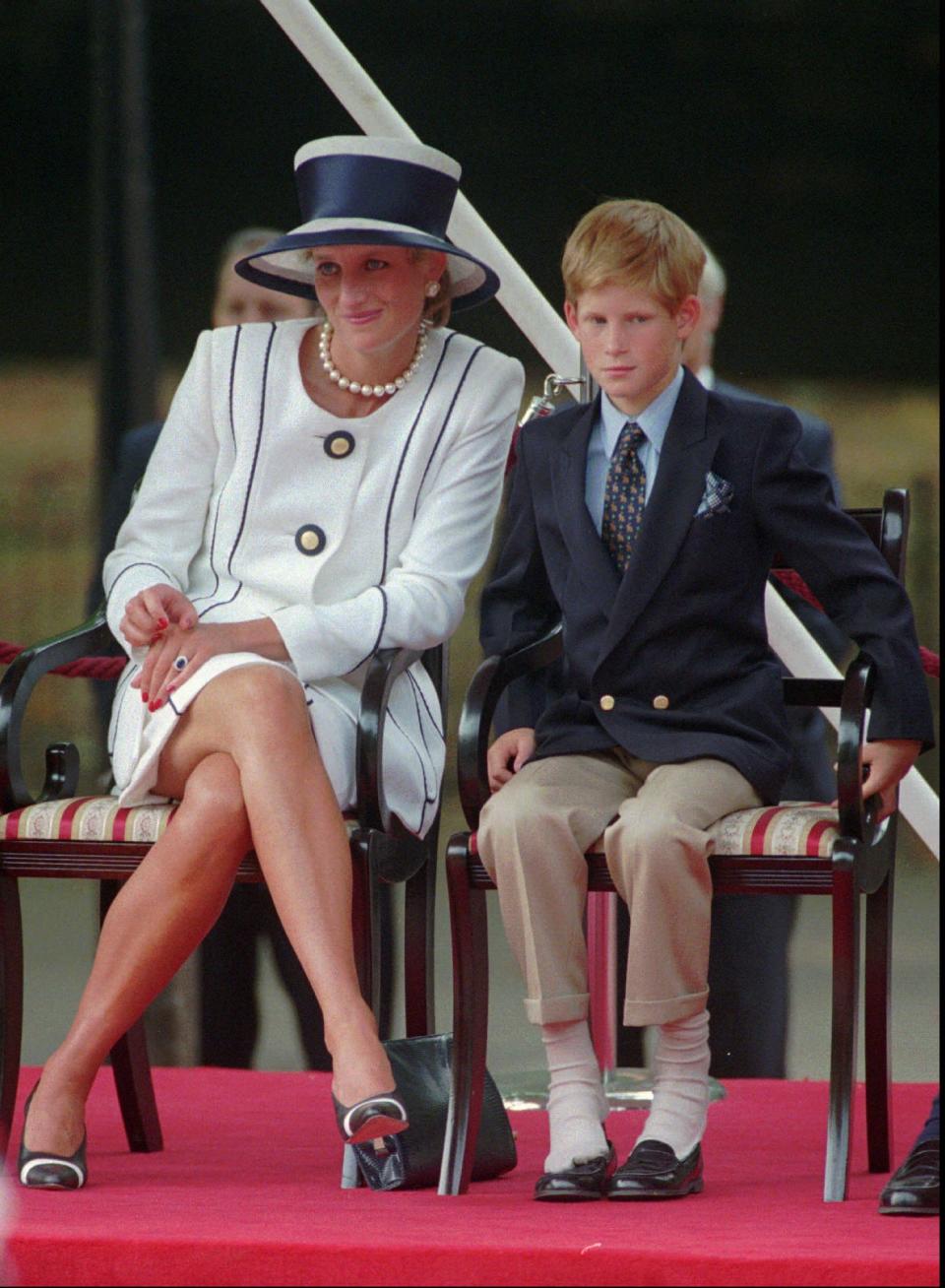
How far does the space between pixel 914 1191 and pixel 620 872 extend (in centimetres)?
51

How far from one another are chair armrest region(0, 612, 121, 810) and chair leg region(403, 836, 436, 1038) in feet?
1.71

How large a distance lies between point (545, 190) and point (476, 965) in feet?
7.05

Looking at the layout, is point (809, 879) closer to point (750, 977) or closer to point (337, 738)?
point (337, 738)

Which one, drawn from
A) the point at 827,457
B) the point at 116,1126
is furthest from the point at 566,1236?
the point at 827,457

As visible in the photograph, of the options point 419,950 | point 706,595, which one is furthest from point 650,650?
point 419,950

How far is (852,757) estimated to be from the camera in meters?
2.72

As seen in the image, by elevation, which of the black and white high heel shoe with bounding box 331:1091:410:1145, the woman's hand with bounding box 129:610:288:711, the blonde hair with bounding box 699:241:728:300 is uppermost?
the blonde hair with bounding box 699:241:728:300

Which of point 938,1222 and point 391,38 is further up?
point 391,38

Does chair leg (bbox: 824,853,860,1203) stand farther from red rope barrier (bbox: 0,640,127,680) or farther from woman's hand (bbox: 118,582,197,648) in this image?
red rope barrier (bbox: 0,640,127,680)

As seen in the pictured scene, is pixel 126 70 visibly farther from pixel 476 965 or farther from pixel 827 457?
pixel 476 965

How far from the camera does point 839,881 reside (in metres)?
2.67

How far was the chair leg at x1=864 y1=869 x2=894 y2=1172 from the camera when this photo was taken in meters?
2.91

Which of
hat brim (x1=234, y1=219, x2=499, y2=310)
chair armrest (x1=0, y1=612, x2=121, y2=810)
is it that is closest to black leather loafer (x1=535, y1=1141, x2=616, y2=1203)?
chair armrest (x1=0, y1=612, x2=121, y2=810)

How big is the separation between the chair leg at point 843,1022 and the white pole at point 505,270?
3.45 ft
